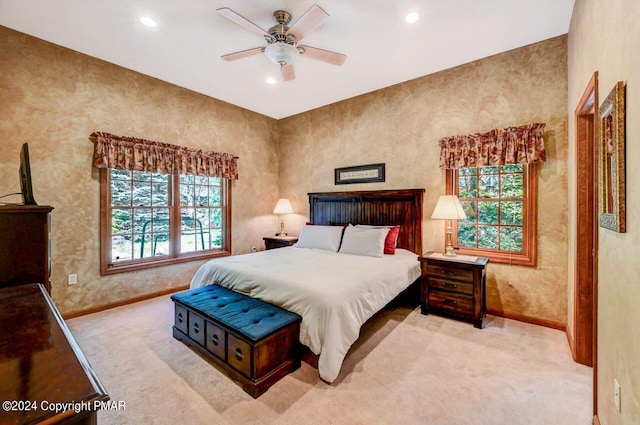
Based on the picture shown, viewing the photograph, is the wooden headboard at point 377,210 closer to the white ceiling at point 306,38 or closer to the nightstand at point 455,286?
the nightstand at point 455,286

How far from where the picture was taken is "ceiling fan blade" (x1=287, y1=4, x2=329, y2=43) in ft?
7.20

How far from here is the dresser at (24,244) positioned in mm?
1504

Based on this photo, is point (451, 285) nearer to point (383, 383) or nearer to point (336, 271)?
point (336, 271)

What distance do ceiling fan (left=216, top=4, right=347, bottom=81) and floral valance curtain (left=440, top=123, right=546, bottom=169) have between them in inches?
70.1

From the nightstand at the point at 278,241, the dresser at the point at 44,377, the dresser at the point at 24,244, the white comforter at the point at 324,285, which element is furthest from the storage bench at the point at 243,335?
the nightstand at the point at 278,241

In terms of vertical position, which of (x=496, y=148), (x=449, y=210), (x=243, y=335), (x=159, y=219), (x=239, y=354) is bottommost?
(x=239, y=354)

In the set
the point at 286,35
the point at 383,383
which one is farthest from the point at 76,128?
the point at 383,383

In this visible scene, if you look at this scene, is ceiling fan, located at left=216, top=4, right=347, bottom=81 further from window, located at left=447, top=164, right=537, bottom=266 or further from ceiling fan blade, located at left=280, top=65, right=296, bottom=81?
window, located at left=447, top=164, right=537, bottom=266

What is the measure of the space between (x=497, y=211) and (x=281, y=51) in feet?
9.94

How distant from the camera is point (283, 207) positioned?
5.22 metres

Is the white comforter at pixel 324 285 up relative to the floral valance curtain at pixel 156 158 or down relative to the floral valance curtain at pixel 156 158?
down

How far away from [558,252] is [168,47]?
4806 millimetres

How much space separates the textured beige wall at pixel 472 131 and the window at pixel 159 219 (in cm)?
183

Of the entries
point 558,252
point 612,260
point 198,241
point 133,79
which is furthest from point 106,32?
A: point 558,252
